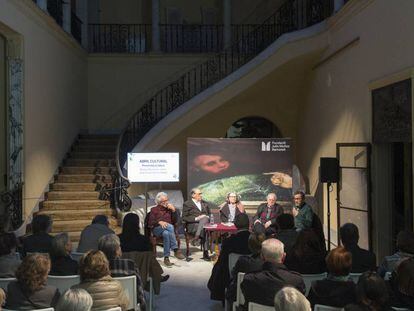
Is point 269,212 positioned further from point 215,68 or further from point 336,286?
point 215,68

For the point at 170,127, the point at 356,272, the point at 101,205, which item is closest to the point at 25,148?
the point at 101,205

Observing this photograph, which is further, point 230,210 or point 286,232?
point 230,210

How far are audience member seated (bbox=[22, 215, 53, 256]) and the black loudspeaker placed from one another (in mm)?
4134

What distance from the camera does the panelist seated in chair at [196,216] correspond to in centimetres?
822

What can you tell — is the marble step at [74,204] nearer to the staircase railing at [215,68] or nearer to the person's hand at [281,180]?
the staircase railing at [215,68]

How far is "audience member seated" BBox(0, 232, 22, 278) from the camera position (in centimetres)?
→ 417

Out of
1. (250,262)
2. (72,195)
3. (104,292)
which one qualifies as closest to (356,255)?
(250,262)

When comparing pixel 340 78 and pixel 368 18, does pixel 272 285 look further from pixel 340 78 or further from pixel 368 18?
pixel 340 78

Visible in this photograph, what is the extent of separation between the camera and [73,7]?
13523 mm

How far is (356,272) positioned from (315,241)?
42 centimetres

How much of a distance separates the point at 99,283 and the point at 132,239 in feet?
6.35

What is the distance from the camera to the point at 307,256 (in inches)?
179

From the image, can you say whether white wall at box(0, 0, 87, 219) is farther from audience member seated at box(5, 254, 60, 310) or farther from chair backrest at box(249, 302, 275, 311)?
chair backrest at box(249, 302, 275, 311)

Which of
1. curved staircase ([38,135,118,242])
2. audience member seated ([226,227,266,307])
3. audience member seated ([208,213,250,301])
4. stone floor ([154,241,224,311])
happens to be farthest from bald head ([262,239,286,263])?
curved staircase ([38,135,118,242])
